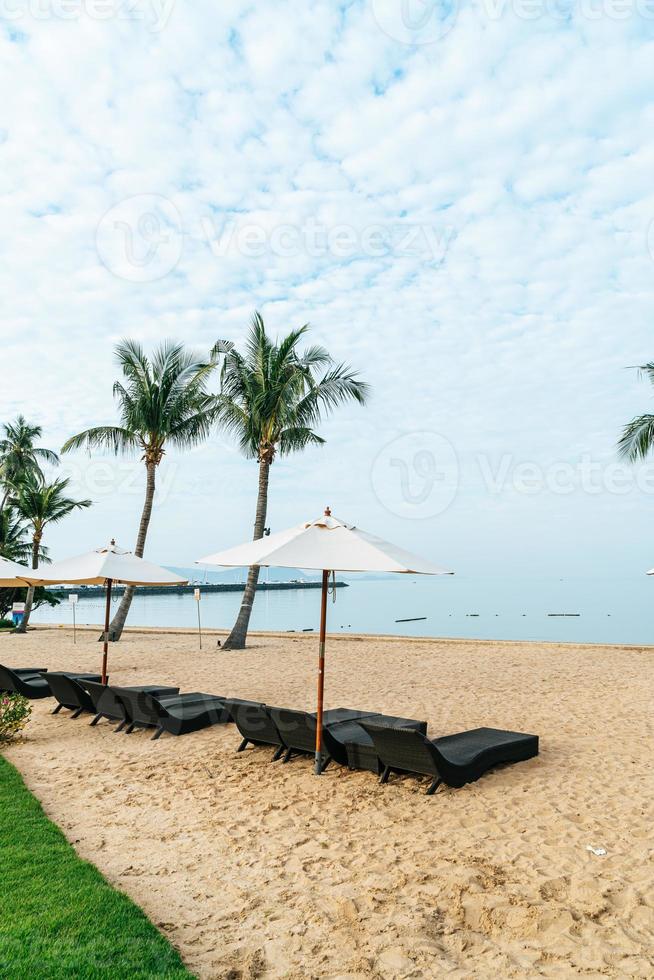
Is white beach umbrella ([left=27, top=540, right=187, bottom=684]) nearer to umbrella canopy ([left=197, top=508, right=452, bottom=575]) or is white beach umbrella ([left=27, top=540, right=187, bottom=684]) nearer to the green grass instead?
umbrella canopy ([left=197, top=508, right=452, bottom=575])

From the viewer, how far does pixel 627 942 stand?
348cm

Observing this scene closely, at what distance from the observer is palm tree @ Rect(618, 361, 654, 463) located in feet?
62.3

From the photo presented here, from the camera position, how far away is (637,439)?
1911 centimetres

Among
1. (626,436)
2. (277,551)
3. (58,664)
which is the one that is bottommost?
(58,664)

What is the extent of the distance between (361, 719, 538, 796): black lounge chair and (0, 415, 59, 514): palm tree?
31.7 metres

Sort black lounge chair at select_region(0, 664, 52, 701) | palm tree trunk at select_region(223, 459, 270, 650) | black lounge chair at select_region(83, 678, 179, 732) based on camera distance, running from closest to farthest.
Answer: black lounge chair at select_region(83, 678, 179, 732) < black lounge chair at select_region(0, 664, 52, 701) < palm tree trunk at select_region(223, 459, 270, 650)

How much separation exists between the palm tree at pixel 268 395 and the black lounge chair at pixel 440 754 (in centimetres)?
1255

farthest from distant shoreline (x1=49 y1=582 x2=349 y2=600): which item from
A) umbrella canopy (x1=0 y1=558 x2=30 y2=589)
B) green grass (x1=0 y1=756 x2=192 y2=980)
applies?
green grass (x1=0 y1=756 x2=192 y2=980)

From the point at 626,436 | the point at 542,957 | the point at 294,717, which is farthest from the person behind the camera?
the point at 626,436

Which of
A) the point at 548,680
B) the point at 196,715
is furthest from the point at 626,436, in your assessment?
the point at 196,715

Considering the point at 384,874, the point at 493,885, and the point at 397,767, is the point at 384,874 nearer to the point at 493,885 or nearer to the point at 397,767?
the point at 493,885

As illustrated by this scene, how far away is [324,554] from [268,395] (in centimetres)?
1294

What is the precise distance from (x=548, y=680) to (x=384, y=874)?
8.89m

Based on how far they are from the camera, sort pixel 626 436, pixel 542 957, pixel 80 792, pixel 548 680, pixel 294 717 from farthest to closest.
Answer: pixel 626 436, pixel 548 680, pixel 294 717, pixel 80 792, pixel 542 957
